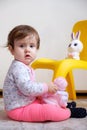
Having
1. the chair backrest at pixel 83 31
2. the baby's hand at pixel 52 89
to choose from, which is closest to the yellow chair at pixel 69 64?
the chair backrest at pixel 83 31

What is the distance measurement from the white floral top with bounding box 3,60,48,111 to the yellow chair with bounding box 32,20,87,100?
0.55 ft

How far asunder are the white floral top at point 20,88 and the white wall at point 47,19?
751 mm

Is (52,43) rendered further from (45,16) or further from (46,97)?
(46,97)

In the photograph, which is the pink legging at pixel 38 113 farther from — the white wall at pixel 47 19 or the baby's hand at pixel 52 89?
the white wall at pixel 47 19

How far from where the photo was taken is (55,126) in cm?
98

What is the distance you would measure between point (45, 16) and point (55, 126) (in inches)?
39.3

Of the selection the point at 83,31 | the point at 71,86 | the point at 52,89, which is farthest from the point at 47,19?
the point at 52,89

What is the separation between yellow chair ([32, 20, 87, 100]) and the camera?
1219 mm

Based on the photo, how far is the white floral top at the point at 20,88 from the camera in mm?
1031

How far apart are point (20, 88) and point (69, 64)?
32 centimetres

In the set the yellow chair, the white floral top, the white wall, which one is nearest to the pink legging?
the white floral top

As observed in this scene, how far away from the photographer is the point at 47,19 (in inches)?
71.6

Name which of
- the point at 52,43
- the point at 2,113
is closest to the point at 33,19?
the point at 52,43

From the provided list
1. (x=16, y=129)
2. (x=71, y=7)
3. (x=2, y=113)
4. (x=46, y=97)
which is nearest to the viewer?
(x=16, y=129)
